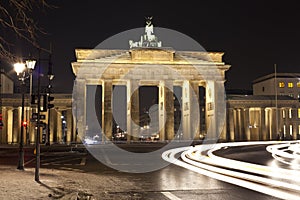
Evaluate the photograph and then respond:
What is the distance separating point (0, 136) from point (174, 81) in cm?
3653

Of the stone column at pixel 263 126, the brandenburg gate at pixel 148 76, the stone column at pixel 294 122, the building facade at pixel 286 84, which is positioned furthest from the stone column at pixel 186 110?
the building facade at pixel 286 84

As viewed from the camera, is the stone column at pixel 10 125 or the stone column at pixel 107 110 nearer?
the stone column at pixel 107 110

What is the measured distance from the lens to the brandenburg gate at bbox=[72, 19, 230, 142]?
213ft

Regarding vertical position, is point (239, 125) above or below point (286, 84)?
below

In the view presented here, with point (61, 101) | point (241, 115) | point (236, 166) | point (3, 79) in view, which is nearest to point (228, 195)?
Answer: point (236, 166)

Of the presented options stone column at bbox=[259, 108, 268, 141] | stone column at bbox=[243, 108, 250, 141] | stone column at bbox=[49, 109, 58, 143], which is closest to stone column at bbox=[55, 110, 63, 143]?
stone column at bbox=[49, 109, 58, 143]

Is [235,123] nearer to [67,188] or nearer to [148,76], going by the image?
[148,76]

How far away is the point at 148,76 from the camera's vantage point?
6606cm

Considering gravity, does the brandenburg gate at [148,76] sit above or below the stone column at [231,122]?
above

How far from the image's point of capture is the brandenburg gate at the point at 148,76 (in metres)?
65.1

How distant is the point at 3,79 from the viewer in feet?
335

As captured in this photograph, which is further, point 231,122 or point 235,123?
point 235,123

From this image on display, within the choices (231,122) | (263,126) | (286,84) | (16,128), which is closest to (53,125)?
(16,128)

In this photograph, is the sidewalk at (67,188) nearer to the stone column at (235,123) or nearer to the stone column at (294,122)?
the stone column at (235,123)
